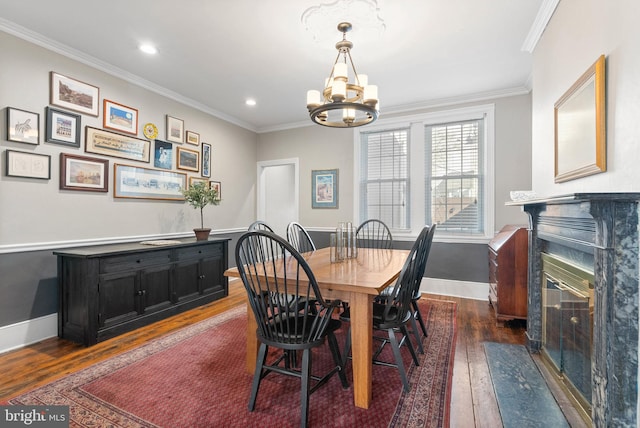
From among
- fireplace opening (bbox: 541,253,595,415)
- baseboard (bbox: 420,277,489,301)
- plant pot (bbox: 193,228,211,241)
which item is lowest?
baseboard (bbox: 420,277,489,301)

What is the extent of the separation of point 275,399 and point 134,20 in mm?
3033

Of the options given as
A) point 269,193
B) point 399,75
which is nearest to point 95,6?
point 399,75

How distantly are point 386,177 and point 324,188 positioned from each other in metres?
1.03

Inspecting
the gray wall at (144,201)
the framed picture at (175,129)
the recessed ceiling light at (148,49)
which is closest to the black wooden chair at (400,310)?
the gray wall at (144,201)

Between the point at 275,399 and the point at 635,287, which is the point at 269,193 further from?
the point at 635,287

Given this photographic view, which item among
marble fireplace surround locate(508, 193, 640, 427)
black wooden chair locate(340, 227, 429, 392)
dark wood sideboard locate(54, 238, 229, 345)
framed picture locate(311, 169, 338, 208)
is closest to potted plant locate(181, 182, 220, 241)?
dark wood sideboard locate(54, 238, 229, 345)

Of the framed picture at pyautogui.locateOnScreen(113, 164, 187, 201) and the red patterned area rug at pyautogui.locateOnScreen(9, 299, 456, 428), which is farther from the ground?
the framed picture at pyautogui.locateOnScreen(113, 164, 187, 201)

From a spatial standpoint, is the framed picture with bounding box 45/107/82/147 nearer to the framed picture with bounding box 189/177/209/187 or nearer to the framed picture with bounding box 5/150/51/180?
the framed picture with bounding box 5/150/51/180

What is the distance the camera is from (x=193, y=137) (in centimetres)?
441

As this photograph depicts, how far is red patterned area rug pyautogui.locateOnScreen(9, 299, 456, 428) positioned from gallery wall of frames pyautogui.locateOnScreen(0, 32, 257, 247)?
151 centimetres

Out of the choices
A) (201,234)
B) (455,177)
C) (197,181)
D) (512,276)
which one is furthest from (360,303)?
(197,181)

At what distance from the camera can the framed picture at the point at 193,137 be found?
171 inches

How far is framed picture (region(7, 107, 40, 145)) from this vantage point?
2627 millimetres

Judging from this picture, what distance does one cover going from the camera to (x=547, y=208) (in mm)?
2133
